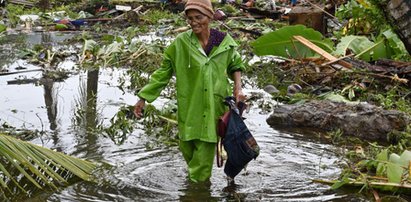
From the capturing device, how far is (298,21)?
39.1 ft

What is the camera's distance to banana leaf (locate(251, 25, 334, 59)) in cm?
911

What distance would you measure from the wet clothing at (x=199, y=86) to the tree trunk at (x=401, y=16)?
2.50 m

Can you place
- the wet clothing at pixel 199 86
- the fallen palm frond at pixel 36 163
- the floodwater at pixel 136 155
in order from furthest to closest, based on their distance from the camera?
the floodwater at pixel 136 155
the wet clothing at pixel 199 86
the fallen palm frond at pixel 36 163

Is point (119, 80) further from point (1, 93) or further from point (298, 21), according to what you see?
point (298, 21)

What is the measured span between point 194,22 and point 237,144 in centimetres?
90

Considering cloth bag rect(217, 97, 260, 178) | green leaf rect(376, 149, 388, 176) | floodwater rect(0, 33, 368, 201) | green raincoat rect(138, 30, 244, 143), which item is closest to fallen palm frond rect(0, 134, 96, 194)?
floodwater rect(0, 33, 368, 201)

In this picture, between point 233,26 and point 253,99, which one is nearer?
point 253,99

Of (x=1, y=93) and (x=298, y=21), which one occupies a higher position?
(x=298, y=21)

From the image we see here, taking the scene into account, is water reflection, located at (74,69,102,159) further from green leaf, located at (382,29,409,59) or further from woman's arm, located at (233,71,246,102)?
green leaf, located at (382,29,409,59)

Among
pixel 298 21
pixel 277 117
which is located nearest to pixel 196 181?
pixel 277 117

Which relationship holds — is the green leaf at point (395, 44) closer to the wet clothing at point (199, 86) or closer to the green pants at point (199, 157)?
the wet clothing at point (199, 86)

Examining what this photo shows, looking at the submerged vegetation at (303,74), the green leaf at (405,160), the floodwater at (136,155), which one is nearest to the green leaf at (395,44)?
the submerged vegetation at (303,74)

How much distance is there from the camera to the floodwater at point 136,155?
488 cm

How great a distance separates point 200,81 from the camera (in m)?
4.77
